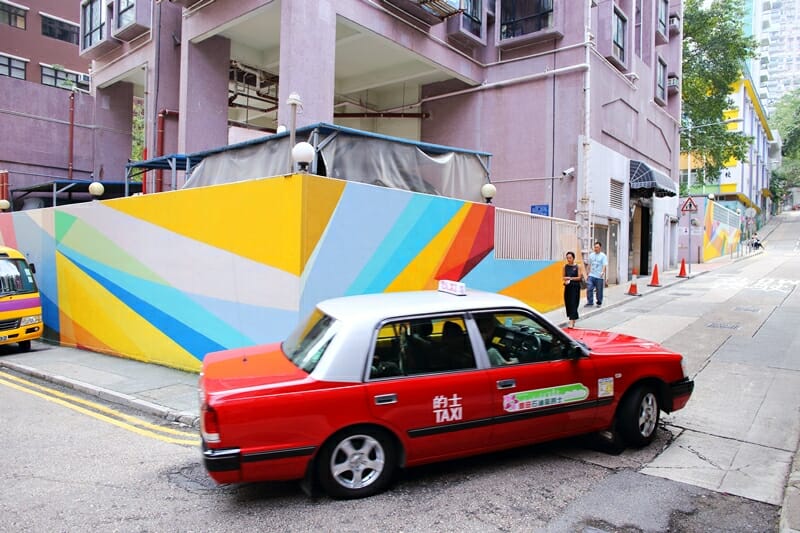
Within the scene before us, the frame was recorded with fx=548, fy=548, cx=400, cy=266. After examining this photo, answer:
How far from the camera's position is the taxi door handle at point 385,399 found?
405 cm

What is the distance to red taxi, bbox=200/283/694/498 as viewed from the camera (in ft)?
12.5

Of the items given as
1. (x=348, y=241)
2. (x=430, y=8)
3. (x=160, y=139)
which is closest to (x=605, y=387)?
(x=348, y=241)

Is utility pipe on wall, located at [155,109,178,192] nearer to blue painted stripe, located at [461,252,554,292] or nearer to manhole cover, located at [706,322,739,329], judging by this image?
blue painted stripe, located at [461,252,554,292]

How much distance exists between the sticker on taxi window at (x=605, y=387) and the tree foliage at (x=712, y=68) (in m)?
32.0

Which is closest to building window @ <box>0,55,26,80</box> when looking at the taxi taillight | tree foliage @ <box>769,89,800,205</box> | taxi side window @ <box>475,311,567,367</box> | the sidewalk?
the sidewalk

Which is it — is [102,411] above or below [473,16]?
below

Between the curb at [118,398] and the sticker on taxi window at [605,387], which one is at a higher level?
the sticker on taxi window at [605,387]

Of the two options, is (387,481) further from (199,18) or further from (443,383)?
(199,18)

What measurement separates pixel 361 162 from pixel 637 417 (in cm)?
609

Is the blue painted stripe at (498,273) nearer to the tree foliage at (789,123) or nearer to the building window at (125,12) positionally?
the building window at (125,12)

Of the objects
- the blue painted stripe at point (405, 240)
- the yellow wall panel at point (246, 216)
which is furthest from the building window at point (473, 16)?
the yellow wall panel at point (246, 216)

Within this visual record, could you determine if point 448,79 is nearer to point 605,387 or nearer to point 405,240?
point 405,240

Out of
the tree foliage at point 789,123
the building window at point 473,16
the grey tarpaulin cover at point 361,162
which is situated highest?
the tree foliage at point 789,123

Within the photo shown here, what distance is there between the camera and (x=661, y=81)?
2466 cm
